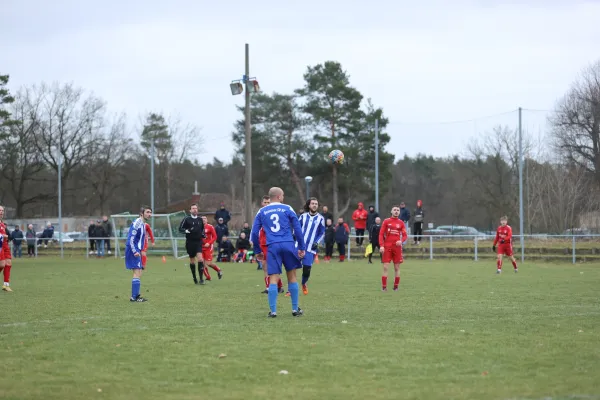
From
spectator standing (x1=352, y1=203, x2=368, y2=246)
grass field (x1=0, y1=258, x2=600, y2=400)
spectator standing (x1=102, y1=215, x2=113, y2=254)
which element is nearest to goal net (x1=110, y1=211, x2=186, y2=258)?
spectator standing (x1=102, y1=215, x2=113, y2=254)

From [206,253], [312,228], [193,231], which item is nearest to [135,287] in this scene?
[312,228]

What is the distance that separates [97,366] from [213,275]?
16313 mm

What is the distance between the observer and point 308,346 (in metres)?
9.12

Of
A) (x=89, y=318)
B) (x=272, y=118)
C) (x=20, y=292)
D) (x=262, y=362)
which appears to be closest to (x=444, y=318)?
(x=262, y=362)

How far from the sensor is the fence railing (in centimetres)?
3288

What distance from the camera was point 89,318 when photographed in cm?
1216

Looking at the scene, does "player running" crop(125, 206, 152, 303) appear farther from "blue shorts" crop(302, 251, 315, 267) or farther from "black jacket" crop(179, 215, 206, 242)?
"black jacket" crop(179, 215, 206, 242)

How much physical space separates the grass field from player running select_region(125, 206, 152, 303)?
327 millimetres

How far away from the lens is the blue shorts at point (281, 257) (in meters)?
12.0

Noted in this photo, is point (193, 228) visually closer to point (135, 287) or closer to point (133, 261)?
point (133, 261)

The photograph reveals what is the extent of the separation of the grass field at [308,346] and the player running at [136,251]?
33cm

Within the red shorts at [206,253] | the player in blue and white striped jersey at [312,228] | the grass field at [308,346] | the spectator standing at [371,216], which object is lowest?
the grass field at [308,346]

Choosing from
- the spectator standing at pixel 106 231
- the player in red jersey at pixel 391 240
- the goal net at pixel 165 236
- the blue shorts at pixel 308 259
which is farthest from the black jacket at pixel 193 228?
the spectator standing at pixel 106 231

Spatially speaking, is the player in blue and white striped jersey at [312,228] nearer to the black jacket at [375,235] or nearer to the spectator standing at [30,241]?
the black jacket at [375,235]
